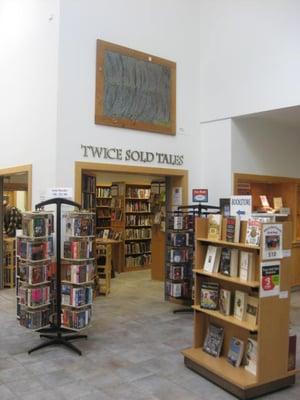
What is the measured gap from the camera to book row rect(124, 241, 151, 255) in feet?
Answer: 33.8

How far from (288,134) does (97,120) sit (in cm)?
389

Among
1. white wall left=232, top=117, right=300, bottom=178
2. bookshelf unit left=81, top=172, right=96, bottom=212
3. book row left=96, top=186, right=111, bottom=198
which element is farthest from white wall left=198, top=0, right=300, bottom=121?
book row left=96, top=186, right=111, bottom=198

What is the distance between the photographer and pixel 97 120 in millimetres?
6258

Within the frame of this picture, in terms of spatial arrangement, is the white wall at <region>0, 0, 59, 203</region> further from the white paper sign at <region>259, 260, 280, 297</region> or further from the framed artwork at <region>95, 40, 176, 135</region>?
the white paper sign at <region>259, 260, 280, 297</region>

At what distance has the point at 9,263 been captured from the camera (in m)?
8.05

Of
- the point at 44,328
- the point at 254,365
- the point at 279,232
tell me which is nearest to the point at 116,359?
the point at 44,328

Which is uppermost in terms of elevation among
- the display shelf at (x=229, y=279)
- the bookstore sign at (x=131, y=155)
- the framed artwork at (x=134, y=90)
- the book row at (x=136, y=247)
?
the framed artwork at (x=134, y=90)

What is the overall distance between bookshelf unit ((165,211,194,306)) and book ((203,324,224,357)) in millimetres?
2153

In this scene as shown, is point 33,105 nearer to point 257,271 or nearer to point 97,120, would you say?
point 97,120

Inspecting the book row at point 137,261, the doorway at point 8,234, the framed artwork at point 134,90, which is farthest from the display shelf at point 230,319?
the book row at point 137,261

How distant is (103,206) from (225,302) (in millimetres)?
7037

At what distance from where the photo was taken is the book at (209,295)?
4.16 metres

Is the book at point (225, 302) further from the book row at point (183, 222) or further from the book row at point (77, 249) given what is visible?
the book row at point (183, 222)

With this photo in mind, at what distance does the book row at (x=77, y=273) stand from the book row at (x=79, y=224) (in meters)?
0.37
